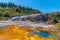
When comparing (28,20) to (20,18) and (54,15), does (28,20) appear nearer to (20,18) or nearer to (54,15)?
(20,18)

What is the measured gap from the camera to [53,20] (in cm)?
2461

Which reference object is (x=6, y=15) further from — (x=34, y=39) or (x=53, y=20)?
(x=34, y=39)

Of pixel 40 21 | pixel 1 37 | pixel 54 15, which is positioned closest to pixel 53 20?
pixel 54 15

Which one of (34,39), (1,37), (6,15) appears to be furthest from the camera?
(6,15)

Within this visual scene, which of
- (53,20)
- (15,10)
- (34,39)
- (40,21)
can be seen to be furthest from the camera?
(15,10)

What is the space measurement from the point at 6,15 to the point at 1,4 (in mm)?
10810

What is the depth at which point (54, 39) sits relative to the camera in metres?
5.23

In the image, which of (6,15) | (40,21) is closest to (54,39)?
(40,21)

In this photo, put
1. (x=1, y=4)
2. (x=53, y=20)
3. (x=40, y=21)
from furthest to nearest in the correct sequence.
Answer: (x=1, y=4) < (x=40, y=21) < (x=53, y=20)

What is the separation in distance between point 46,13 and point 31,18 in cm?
248

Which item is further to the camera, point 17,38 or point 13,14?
point 13,14

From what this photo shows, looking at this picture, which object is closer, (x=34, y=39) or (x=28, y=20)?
(x=34, y=39)

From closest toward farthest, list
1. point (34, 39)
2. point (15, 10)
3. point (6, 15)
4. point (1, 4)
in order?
point (34, 39) < point (6, 15) < point (15, 10) < point (1, 4)

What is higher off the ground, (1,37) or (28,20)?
(1,37)
